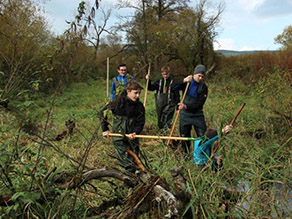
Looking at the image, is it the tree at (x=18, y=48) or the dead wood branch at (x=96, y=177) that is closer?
the dead wood branch at (x=96, y=177)

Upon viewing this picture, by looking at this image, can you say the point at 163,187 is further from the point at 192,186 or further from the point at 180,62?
the point at 180,62

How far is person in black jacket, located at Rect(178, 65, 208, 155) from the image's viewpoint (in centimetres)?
428

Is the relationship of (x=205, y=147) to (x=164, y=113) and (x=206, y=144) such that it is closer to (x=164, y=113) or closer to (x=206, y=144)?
(x=206, y=144)

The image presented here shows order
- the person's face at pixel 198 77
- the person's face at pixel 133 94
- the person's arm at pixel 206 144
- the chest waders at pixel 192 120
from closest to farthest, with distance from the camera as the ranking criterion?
1. the person's arm at pixel 206 144
2. the person's face at pixel 133 94
3. the person's face at pixel 198 77
4. the chest waders at pixel 192 120

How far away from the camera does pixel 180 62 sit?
66.0 feet

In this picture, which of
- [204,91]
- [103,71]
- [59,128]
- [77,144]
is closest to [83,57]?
[59,128]

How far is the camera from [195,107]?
4273 millimetres

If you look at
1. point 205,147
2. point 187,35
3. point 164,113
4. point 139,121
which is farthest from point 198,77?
point 187,35

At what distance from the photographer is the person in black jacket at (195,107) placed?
4277 mm

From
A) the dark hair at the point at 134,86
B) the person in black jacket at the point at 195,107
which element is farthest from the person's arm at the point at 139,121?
the person in black jacket at the point at 195,107

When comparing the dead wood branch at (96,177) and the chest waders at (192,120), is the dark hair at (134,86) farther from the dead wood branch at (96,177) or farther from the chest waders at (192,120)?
the dead wood branch at (96,177)

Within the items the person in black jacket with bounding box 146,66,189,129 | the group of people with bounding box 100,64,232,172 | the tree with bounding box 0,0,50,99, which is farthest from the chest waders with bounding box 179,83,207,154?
the tree with bounding box 0,0,50,99

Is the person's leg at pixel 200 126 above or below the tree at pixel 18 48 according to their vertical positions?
below

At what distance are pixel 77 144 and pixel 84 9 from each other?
4021 millimetres
